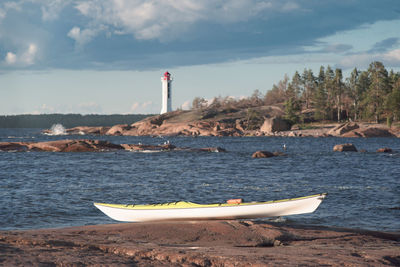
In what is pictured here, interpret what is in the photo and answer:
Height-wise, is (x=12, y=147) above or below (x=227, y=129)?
below

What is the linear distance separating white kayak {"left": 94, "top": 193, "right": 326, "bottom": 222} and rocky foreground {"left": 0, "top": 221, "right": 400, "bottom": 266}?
358mm

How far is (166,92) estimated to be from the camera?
5315 inches

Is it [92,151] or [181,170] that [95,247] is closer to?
[181,170]

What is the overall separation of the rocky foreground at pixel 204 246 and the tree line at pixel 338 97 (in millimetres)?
95586

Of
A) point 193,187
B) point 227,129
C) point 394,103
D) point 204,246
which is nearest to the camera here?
point 204,246

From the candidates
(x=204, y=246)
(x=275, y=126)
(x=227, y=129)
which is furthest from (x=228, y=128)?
(x=204, y=246)

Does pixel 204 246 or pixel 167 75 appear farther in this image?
pixel 167 75

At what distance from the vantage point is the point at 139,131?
5379 inches

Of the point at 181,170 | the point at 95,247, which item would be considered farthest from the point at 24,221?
the point at 181,170

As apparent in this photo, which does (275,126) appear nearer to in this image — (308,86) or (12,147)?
(308,86)

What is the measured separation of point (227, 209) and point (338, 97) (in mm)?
123990

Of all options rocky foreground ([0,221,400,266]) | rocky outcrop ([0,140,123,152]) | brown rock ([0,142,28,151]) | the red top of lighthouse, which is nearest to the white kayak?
rocky foreground ([0,221,400,266])

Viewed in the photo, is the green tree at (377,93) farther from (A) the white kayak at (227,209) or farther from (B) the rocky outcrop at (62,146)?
(A) the white kayak at (227,209)

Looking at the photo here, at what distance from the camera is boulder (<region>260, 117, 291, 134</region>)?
116 metres
